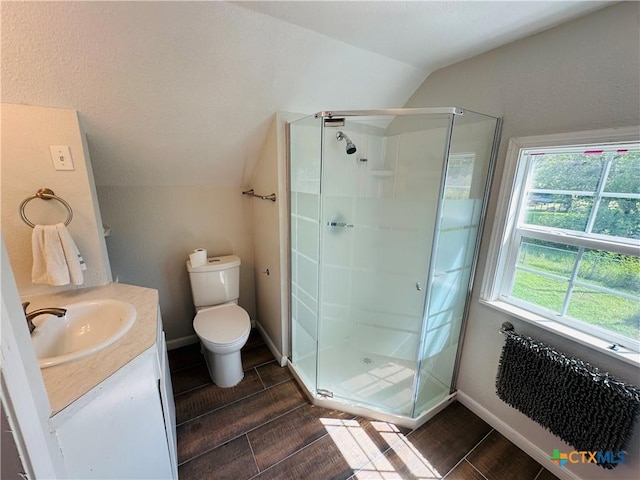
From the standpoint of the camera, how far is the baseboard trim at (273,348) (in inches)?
84.4

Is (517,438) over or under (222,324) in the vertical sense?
under

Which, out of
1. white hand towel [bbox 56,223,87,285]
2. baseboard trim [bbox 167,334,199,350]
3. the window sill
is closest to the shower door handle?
the window sill

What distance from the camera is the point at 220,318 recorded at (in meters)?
1.97

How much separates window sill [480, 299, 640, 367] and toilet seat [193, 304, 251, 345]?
5.32ft

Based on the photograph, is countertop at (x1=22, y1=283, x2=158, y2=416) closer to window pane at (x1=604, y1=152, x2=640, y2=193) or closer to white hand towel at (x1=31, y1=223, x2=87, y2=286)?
white hand towel at (x1=31, y1=223, x2=87, y2=286)

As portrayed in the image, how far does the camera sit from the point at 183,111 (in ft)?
4.93

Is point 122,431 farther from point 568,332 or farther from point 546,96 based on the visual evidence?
point 546,96

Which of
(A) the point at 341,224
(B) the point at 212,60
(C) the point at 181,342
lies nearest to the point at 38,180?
(B) the point at 212,60

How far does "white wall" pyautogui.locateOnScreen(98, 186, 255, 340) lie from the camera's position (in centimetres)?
196

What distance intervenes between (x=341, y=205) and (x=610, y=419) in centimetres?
176

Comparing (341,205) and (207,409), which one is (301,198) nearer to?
(341,205)

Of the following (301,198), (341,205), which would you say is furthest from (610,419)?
(301,198)

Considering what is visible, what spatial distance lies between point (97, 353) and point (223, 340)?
34.6 inches

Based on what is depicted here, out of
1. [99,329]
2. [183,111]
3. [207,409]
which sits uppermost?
[183,111]
